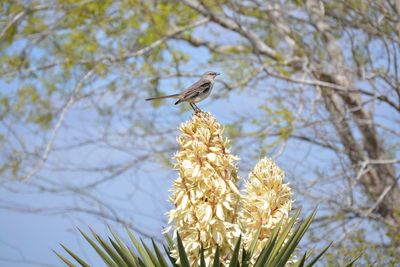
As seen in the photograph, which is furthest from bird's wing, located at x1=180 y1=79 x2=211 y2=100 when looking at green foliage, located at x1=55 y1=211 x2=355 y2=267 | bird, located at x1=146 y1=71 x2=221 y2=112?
green foliage, located at x1=55 y1=211 x2=355 y2=267

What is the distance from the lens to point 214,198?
297 cm

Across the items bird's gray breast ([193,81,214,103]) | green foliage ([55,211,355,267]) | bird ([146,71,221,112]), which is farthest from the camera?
bird's gray breast ([193,81,214,103])

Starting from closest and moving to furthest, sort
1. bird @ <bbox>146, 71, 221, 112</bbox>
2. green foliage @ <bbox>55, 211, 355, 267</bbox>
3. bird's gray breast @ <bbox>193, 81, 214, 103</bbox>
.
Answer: green foliage @ <bbox>55, 211, 355, 267</bbox> → bird @ <bbox>146, 71, 221, 112</bbox> → bird's gray breast @ <bbox>193, 81, 214, 103</bbox>

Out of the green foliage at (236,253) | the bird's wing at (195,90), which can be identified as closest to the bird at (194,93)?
the bird's wing at (195,90)

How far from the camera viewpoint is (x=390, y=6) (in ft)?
30.1

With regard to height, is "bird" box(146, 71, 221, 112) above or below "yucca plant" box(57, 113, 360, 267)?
above

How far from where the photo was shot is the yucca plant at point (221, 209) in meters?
2.97

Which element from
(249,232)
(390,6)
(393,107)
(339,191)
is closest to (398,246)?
(339,191)

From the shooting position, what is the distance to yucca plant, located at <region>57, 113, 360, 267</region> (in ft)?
9.73

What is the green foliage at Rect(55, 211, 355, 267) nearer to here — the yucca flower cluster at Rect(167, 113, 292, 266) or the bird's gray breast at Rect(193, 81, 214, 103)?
the yucca flower cluster at Rect(167, 113, 292, 266)

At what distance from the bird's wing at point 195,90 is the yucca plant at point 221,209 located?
2021 millimetres

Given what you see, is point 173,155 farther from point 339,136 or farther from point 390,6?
point 339,136

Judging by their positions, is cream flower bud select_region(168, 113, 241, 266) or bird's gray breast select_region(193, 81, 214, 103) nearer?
cream flower bud select_region(168, 113, 241, 266)

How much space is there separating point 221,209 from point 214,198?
0.06 m
